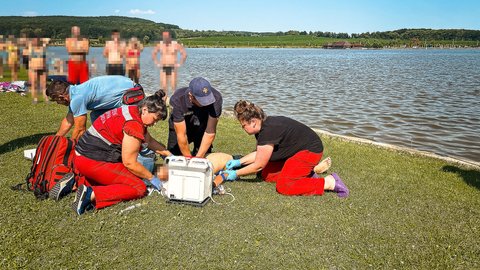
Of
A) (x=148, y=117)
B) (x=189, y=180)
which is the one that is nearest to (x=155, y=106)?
(x=148, y=117)

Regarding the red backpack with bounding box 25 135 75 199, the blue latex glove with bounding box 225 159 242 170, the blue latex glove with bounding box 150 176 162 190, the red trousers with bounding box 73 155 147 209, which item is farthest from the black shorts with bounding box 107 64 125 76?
the blue latex glove with bounding box 150 176 162 190

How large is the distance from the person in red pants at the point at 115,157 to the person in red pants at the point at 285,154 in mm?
1293

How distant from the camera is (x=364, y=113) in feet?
53.7

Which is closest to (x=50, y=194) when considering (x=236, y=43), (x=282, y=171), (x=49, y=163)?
(x=49, y=163)

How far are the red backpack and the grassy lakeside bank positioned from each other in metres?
0.21

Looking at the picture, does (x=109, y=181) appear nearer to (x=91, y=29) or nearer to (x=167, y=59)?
(x=167, y=59)

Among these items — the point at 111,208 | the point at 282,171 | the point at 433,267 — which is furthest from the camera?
the point at 282,171

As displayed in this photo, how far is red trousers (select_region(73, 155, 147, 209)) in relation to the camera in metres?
5.29

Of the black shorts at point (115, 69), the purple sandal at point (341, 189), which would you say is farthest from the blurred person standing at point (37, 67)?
the purple sandal at point (341, 189)

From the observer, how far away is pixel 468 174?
7605 mm

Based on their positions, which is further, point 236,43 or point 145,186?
point 236,43

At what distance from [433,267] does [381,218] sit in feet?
3.84

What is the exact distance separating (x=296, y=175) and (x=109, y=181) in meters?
2.71

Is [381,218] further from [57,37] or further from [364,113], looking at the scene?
[364,113]
